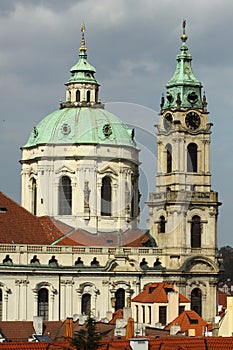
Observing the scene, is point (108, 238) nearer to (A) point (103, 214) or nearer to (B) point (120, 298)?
(A) point (103, 214)

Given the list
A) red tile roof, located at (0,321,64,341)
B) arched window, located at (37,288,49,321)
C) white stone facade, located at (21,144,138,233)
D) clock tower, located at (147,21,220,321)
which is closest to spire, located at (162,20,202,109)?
clock tower, located at (147,21,220,321)

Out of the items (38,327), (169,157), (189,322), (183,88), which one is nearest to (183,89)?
(183,88)

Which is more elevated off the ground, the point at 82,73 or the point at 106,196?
the point at 82,73

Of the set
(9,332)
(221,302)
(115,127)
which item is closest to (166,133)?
(115,127)

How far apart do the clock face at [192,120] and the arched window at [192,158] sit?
1.50 m

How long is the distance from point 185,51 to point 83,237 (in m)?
18.0

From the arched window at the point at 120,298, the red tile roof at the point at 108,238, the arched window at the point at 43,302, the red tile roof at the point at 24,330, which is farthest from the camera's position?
the red tile roof at the point at 108,238

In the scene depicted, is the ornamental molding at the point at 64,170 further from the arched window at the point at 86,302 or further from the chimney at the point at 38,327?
the chimney at the point at 38,327

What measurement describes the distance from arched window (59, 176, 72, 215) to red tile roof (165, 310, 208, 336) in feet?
59.9

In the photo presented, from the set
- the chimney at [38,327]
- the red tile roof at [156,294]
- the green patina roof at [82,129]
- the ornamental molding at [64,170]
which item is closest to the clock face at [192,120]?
the green patina roof at [82,129]

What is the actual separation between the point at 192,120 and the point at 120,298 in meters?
15.9

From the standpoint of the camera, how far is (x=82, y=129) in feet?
375

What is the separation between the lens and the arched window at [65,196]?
114 metres

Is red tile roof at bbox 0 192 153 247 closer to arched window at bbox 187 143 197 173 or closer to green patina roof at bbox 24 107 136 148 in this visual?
arched window at bbox 187 143 197 173
